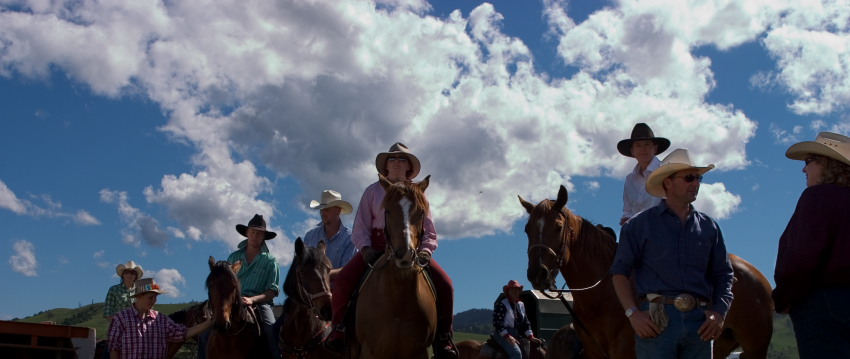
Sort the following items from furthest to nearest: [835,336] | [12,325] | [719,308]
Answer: [12,325]
[719,308]
[835,336]

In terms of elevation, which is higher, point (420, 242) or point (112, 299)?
point (112, 299)

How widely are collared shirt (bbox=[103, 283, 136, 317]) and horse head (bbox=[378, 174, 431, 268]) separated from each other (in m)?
8.07

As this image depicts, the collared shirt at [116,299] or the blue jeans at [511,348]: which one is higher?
the collared shirt at [116,299]

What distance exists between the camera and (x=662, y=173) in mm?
6000

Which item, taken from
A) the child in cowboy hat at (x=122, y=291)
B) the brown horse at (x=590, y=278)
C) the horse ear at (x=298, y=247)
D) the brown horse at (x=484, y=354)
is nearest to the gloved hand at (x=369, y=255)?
the brown horse at (x=590, y=278)

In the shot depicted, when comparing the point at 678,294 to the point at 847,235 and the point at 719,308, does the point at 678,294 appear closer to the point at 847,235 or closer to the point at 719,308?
the point at 719,308

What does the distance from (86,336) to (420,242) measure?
617 cm

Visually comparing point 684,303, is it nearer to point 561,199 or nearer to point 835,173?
point 835,173

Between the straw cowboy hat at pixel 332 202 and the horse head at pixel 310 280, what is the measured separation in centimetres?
145

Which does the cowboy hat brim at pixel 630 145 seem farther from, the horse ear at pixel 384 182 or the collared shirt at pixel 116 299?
the collared shirt at pixel 116 299

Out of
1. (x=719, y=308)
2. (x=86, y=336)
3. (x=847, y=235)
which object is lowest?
(x=719, y=308)

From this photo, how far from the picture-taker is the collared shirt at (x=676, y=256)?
554cm

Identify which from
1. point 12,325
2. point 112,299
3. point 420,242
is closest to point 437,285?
point 420,242

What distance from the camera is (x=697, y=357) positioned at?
5.41m
